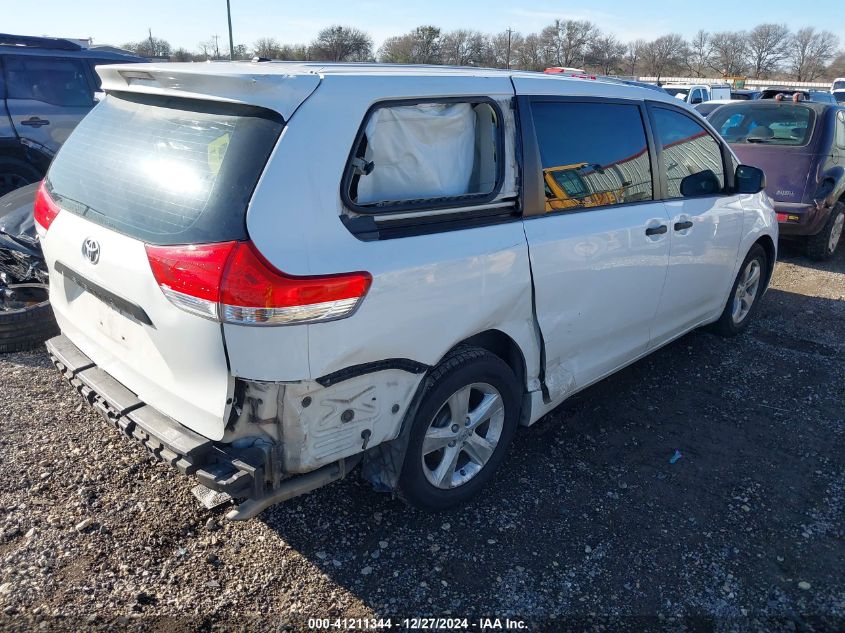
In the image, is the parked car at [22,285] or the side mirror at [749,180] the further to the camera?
the side mirror at [749,180]

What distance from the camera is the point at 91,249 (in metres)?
2.59

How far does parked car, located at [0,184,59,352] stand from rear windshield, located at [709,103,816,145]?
7.99 meters

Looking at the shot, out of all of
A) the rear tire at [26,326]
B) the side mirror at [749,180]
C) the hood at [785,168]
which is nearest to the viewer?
the rear tire at [26,326]

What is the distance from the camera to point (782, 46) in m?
77.8

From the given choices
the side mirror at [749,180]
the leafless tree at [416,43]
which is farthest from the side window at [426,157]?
the leafless tree at [416,43]

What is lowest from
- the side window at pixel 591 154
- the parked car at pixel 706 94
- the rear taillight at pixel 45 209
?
the parked car at pixel 706 94

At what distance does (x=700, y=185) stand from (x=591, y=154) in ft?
4.08

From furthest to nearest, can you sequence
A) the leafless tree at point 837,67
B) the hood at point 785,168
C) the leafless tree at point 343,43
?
1. the leafless tree at point 837,67
2. the leafless tree at point 343,43
3. the hood at point 785,168

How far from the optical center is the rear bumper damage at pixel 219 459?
7.38 feet

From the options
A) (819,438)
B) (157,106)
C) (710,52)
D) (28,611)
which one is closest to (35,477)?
(28,611)

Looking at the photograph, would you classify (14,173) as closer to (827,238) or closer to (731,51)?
(827,238)

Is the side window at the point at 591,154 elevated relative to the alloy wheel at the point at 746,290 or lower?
elevated

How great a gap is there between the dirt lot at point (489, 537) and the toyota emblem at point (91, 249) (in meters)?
1.15

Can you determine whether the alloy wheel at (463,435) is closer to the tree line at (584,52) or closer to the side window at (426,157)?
the side window at (426,157)
